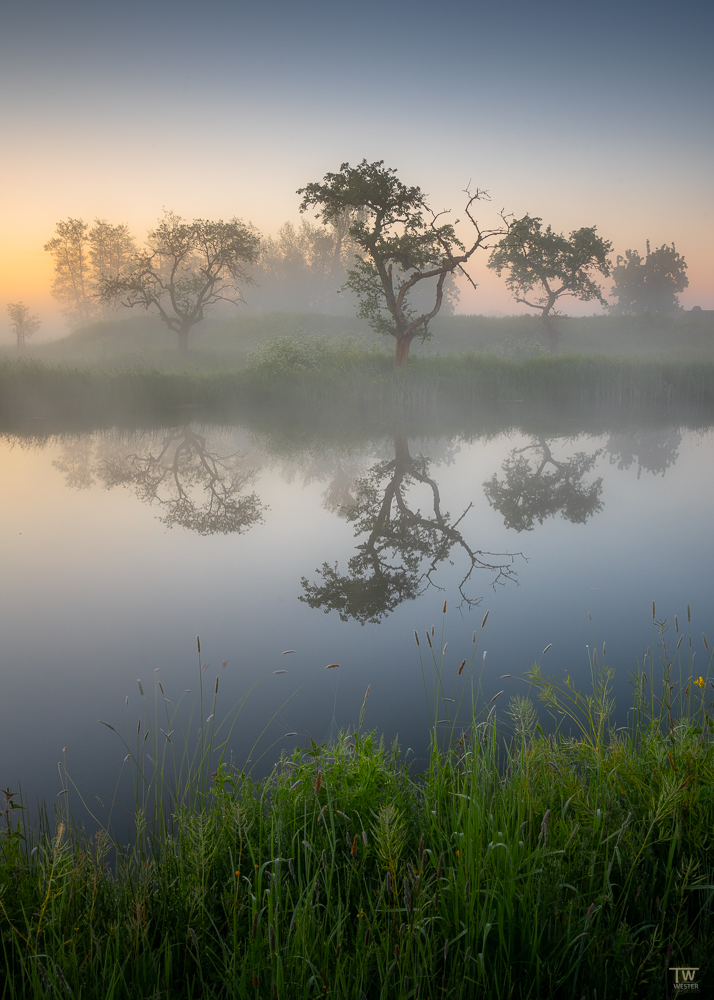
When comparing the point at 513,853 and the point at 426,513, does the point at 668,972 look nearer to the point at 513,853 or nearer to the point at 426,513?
the point at 513,853

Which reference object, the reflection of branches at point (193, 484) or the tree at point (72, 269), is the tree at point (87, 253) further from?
the reflection of branches at point (193, 484)

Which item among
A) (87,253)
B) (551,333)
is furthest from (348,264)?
(551,333)

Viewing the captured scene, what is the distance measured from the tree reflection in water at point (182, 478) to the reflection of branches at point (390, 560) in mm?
1510

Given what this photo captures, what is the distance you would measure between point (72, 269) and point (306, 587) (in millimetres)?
68125

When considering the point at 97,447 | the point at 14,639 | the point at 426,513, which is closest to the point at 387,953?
the point at 14,639

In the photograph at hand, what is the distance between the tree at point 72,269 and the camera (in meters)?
54.2

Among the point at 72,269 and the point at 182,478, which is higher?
the point at 72,269

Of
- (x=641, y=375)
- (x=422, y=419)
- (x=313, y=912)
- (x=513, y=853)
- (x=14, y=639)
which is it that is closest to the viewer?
(x=313, y=912)

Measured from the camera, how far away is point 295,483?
9.09 m

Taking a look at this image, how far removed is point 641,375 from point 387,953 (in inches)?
909

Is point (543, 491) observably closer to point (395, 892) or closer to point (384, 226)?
point (395, 892)

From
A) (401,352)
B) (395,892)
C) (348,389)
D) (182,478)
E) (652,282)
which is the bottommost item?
(395,892)

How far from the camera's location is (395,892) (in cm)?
141

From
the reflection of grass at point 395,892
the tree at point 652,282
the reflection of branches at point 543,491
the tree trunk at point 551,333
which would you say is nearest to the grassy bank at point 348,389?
the reflection of branches at point 543,491
